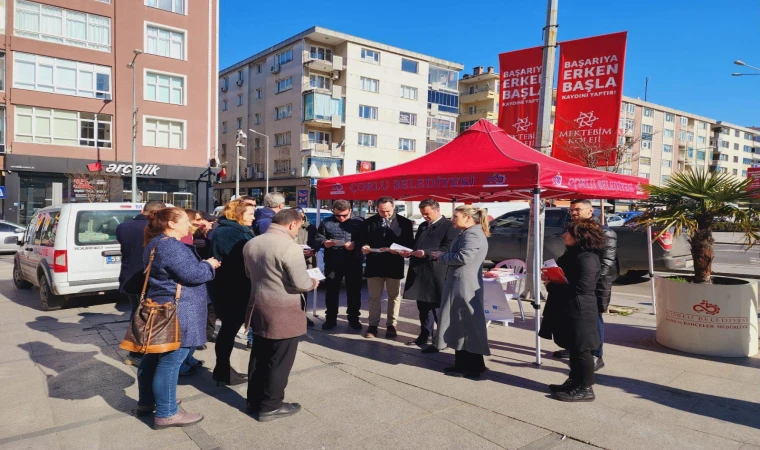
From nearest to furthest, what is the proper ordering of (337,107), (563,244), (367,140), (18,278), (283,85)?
(18,278) → (563,244) → (337,107) → (367,140) → (283,85)

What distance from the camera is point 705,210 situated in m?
5.69

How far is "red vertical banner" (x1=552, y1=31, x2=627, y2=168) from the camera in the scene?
26.7 ft

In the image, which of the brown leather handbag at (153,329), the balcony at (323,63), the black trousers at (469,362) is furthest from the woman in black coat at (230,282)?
the balcony at (323,63)

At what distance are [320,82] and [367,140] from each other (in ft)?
21.6

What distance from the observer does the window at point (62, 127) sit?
25250 mm

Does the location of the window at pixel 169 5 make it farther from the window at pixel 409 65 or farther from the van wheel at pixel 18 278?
the window at pixel 409 65

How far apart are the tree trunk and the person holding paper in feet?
8.71

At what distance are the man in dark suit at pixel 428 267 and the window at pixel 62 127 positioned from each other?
87.0 feet

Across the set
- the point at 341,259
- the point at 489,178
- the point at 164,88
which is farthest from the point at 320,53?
the point at 489,178

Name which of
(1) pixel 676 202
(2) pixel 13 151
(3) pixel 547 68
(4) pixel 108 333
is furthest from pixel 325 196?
(2) pixel 13 151

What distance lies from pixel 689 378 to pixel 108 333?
6718 mm

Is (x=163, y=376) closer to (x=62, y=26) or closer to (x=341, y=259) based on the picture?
(x=341, y=259)

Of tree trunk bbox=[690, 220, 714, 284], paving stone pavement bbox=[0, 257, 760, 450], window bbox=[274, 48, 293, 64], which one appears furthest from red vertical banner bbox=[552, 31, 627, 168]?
window bbox=[274, 48, 293, 64]

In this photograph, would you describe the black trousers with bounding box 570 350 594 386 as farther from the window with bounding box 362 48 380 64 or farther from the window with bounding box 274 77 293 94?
the window with bounding box 274 77 293 94
